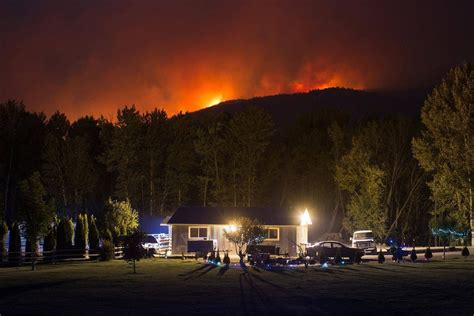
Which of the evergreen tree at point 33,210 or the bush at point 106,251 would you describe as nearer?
the evergreen tree at point 33,210

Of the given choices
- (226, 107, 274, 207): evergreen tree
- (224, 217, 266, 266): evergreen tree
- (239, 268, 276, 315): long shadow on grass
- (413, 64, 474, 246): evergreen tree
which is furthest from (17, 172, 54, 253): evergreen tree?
(226, 107, 274, 207): evergreen tree

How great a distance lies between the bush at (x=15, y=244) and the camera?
40938mm

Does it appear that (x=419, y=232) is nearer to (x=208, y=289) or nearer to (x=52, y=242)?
(x=52, y=242)

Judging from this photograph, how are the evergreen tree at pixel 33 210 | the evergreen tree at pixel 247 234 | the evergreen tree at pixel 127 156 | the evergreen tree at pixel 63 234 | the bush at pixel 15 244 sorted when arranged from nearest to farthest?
the evergreen tree at pixel 33 210
the bush at pixel 15 244
the evergreen tree at pixel 63 234
the evergreen tree at pixel 247 234
the evergreen tree at pixel 127 156

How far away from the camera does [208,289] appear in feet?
80.1

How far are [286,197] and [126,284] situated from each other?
199 ft

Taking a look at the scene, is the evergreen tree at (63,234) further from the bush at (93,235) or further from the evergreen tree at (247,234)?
the evergreen tree at (247,234)

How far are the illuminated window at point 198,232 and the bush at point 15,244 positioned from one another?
15818 mm

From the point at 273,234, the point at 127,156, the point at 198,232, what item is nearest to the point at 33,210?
the point at 198,232

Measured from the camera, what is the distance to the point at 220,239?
53.9m

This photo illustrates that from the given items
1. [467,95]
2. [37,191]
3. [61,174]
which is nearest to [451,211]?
[467,95]

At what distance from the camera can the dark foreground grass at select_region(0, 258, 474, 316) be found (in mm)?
18672

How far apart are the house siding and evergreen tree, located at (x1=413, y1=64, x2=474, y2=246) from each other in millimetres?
13325

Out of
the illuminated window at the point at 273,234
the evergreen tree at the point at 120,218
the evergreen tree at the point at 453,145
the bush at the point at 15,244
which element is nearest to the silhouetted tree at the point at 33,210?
the bush at the point at 15,244
